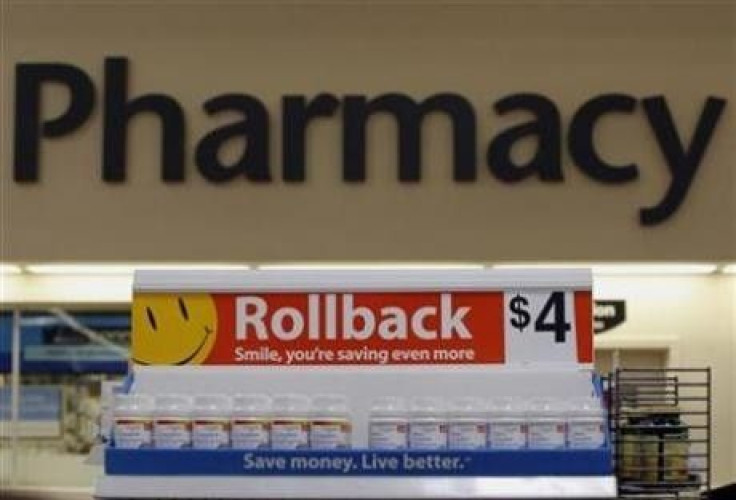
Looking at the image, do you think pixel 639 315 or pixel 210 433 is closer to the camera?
pixel 210 433

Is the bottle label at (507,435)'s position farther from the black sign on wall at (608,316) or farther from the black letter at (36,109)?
the black letter at (36,109)

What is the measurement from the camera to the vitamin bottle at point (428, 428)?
3543 mm

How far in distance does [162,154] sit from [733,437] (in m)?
4.73

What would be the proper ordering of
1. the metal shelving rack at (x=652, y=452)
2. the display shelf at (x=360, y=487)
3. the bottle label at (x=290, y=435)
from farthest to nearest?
the metal shelving rack at (x=652, y=452) < the bottle label at (x=290, y=435) < the display shelf at (x=360, y=487)

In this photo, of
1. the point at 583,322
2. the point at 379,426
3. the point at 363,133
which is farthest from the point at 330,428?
the point at 363,133

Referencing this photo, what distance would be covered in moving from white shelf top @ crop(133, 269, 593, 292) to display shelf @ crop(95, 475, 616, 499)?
22.6 inches

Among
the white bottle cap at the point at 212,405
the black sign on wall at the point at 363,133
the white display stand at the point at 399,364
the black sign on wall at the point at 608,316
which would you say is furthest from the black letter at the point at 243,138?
the white bottle cap at the point at 212,405

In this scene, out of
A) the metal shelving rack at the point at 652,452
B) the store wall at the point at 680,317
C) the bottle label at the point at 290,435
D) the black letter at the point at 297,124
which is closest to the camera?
the bottle label at the point at 290,435

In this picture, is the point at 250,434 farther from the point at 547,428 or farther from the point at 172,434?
the point at 547,428

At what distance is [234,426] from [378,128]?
6931 millimetres

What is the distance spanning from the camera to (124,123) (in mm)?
10445

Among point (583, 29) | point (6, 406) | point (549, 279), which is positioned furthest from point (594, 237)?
point (549, 279)

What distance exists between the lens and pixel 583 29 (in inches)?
413

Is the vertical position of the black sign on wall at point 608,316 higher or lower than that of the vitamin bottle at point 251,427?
higher
